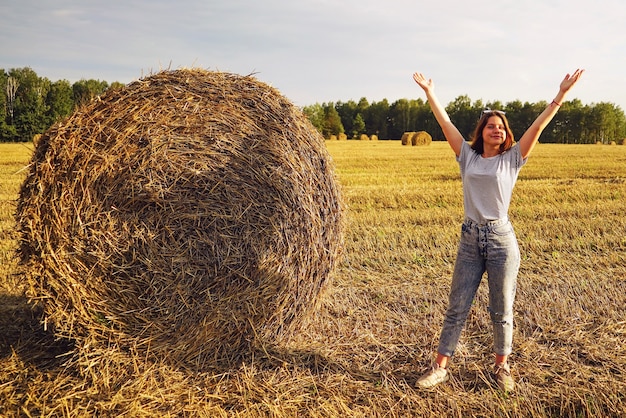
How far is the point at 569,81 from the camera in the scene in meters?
3.43

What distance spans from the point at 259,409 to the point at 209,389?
0.46 metres

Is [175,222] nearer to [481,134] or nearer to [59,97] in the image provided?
[481,134]

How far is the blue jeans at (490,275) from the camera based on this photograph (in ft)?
11.4

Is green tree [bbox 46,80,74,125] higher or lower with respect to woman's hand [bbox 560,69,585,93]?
higher

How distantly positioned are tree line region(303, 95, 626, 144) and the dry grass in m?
38.0

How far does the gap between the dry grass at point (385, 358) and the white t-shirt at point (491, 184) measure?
116cm

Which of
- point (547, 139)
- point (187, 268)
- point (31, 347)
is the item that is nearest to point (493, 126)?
point (187, 268)

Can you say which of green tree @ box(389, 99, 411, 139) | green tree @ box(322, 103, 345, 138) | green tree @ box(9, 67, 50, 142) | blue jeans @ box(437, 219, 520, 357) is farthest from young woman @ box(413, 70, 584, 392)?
green tree @ box(389, 99, 411, 139)

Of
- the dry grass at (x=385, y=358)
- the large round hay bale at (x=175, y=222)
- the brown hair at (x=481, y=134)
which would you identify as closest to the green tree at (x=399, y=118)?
the dry grass at (x=385, y=358)

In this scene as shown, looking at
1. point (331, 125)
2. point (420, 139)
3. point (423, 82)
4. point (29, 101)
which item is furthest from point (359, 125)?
point (423, 82)

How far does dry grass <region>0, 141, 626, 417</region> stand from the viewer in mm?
3416

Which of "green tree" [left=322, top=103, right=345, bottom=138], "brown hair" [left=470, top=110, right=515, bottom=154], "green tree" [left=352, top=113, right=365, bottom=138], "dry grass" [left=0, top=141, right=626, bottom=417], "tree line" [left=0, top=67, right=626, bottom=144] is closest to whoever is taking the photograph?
"dry grass" [left=0, top=141, right=626, bottom=417]

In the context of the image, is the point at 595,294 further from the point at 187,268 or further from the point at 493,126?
the point at 187,268

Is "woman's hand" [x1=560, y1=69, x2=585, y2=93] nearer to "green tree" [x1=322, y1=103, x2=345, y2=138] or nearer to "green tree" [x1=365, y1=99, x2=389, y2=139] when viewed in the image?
"green tree" [x1=322, y1=103, x2=345, y2=138]
